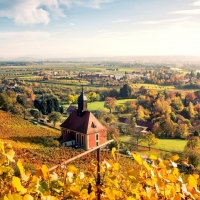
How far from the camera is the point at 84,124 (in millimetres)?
23953

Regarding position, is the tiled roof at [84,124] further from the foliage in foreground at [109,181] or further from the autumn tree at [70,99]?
the autumn tree at [70,99]

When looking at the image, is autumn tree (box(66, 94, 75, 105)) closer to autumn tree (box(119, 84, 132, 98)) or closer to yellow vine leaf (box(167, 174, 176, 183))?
autumn tree (box(119, 84, 132, 98))

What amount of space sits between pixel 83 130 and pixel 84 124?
58 cm

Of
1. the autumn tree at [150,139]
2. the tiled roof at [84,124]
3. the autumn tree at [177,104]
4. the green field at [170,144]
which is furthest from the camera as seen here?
the autumn tree at [177,104]

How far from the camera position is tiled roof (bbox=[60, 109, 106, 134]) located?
77.7ft

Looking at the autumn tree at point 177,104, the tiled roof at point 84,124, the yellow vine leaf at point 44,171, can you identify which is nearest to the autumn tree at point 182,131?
the autumn tree at point 177,104

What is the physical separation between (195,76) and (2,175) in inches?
3693

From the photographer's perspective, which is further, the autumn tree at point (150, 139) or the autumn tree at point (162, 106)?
the autumn tree at point (162, 106)

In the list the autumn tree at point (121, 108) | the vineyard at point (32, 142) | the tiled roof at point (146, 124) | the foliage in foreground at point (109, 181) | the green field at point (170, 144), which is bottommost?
the green field at point (170, 144)

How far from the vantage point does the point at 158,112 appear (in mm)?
38188

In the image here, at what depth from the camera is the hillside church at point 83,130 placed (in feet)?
77.1

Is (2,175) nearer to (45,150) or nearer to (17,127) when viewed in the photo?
(45,150)

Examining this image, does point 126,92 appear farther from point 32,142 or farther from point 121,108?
point 32,142

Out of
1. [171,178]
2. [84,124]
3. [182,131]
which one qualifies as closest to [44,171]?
[171,178]
